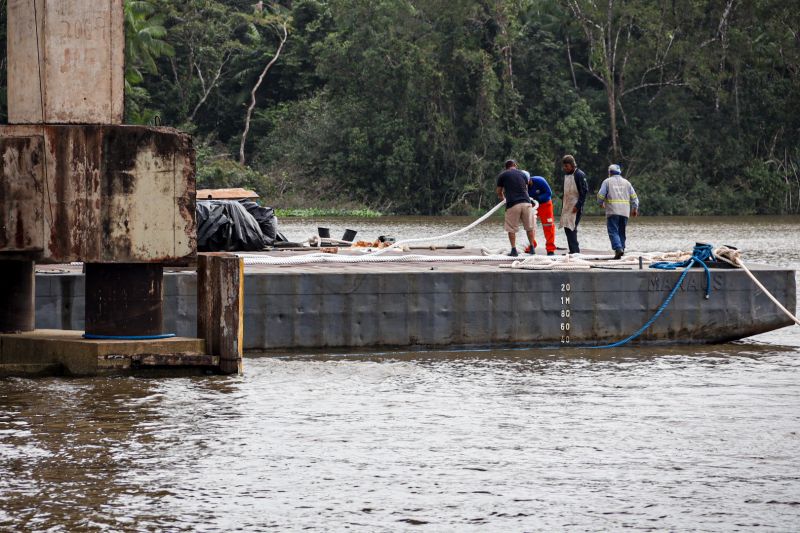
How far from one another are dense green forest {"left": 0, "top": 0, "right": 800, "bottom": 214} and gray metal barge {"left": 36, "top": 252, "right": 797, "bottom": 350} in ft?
159

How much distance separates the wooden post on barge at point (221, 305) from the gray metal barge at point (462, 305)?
2.30 meters

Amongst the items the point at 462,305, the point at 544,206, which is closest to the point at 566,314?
the point at 462,305

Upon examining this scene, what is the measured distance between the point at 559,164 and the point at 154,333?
188ft

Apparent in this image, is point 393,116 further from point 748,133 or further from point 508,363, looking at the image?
point 508,363

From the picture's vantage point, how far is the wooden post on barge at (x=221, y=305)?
13.3 m

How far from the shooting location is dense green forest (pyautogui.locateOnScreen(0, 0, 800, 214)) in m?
66.8

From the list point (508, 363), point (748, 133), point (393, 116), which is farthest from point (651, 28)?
point (508, 363)

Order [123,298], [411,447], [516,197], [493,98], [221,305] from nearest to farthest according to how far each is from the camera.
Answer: [411,447]
[123,298]
[221,305]
[516,197]
[493,98]

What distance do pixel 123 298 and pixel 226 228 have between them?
7.56 meters

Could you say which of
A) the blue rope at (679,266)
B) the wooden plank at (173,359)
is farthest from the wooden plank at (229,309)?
the blue rope at (679,266)

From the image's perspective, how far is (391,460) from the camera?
10.0 meters

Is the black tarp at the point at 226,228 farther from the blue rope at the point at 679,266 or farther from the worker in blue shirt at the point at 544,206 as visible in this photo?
the blue rope at the point at 679,266

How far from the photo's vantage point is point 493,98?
66.6 metres

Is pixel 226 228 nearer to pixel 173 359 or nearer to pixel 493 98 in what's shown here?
pixel 173 359
